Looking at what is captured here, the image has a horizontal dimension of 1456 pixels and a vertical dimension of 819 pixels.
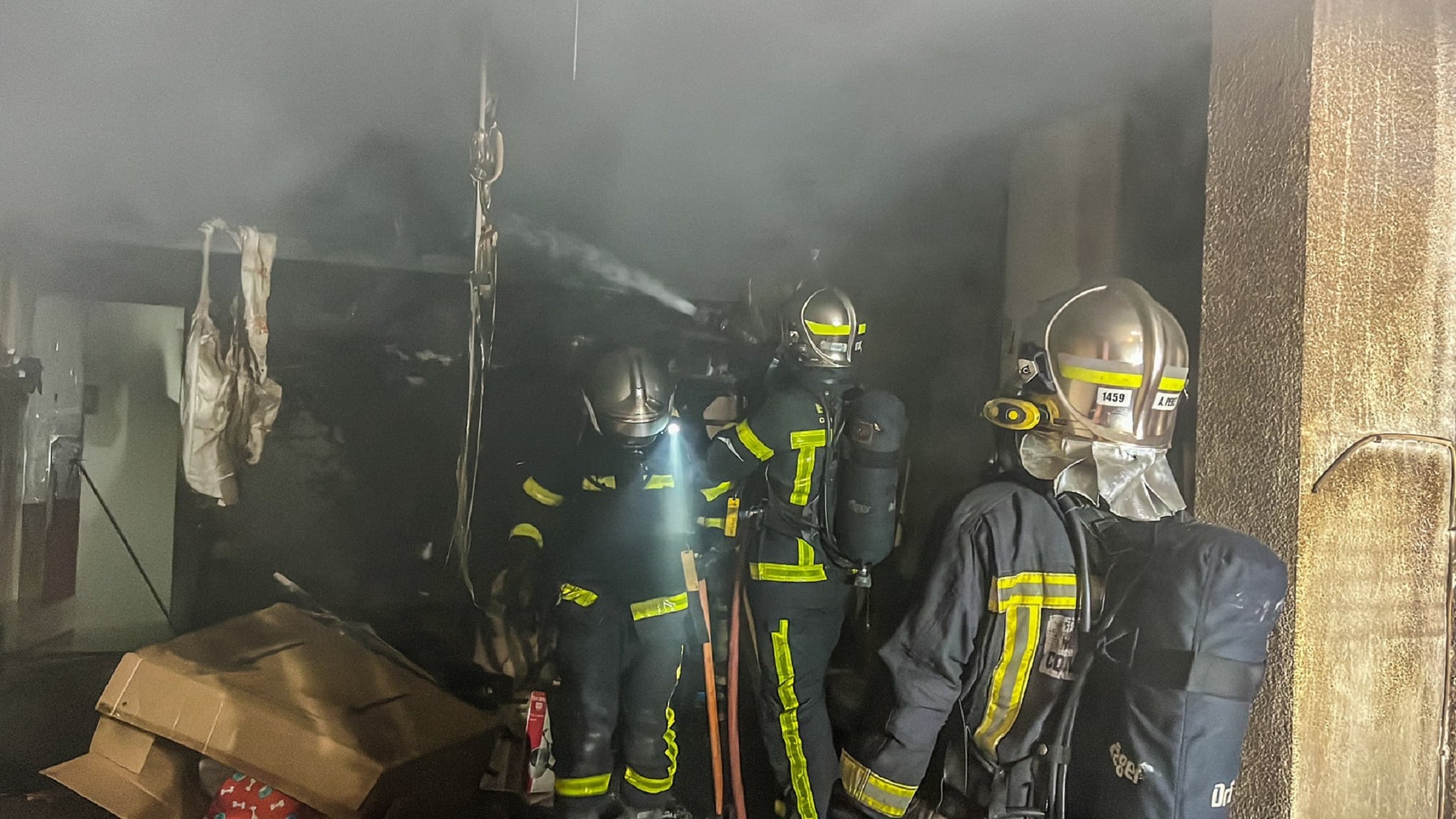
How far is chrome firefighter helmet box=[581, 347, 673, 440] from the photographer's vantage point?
4.17 ft

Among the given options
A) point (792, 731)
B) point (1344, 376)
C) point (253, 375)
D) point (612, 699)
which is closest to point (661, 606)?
point (612, 699)

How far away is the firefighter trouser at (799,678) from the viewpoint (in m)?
1.33

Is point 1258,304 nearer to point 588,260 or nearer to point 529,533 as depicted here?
point 588,260

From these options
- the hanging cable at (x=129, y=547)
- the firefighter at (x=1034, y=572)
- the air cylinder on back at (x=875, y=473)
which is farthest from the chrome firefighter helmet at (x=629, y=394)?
the hanging cable at (x=129, y=547)

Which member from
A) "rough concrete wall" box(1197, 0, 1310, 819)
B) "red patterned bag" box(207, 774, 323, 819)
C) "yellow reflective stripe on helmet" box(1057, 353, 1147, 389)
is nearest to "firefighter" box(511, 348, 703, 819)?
"red patterned bag" box(207, 774, 323, 819)

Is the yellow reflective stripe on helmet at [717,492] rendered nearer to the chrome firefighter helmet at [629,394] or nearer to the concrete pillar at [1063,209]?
the chrome firefighter helmet at [629,394]

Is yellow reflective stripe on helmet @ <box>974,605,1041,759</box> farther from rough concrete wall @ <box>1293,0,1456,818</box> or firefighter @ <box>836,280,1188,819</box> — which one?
rough concrete wall @ <box>1293,0,1456,818</box>

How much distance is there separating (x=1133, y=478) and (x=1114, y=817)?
1.19ft

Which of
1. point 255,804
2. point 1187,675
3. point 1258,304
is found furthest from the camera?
point 255,804

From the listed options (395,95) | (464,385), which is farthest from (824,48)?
(464,385)

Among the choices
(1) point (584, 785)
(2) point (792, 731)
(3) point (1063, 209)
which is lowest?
(1) point (584, 785)

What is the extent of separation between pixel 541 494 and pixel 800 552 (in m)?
0.46

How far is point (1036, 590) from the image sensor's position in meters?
0.89

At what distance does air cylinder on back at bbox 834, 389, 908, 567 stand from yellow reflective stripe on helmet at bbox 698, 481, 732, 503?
21cm
